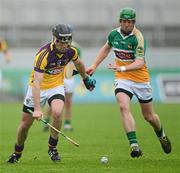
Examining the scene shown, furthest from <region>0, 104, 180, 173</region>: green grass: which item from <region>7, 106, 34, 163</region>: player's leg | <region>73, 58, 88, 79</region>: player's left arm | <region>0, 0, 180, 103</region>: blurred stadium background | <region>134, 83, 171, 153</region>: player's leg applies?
<region>0, 0, 180, 103</region>: blurred stadium background

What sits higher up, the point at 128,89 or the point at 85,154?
the point at 128,89

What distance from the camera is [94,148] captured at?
47.8ft

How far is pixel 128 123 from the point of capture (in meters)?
12.2

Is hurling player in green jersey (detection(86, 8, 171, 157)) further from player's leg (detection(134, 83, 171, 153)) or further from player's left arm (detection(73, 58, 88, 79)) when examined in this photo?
player's left arm (detection(73, 58, 88, 79))

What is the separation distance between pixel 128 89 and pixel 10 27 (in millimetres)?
23577

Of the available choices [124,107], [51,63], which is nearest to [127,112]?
[124,107]

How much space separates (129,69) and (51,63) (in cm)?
150

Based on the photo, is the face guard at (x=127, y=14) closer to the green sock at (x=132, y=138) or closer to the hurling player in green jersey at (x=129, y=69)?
the hurling player in green jersey at (x=129, y=69)

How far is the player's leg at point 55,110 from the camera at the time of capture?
461 inches

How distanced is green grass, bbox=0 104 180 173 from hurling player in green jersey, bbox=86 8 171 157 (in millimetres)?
734

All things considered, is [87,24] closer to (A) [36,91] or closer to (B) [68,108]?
(B) [68,108]

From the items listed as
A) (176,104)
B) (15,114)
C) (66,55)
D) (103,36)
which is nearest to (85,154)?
(66,55)

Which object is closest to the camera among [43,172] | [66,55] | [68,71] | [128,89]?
[43,172]

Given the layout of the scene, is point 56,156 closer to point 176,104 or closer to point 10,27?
point 176,104
